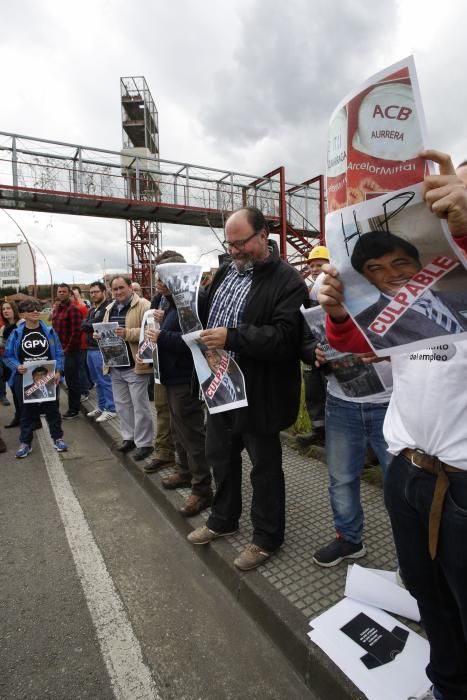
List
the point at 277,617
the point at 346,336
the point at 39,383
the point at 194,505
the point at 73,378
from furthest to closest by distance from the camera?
the point at 73,378 < the point at 39,383 < the point at 194,505 < the point at 277,617 < the point at 346,336

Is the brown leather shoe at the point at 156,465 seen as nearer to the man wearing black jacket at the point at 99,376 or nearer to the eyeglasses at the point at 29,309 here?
the man wearing black jacket at the point at 99,376

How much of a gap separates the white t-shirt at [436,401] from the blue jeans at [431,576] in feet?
0.36

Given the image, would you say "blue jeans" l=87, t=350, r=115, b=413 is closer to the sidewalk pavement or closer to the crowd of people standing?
the crowd of people standing

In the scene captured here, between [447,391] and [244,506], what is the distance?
8.15 ft

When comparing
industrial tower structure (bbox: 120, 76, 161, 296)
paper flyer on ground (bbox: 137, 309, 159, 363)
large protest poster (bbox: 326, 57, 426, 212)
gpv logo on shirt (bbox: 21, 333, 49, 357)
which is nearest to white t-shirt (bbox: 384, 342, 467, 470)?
large protest poster (bbox: 326, 57, 426, 212)

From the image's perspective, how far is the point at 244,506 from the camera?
11.0ft

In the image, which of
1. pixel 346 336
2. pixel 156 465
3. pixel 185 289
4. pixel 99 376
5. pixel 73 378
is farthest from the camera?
pixel 73 378

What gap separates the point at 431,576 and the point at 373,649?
798mm

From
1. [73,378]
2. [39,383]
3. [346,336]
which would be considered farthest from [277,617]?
[73,378]

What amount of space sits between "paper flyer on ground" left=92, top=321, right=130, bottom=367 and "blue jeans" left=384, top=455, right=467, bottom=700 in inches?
145

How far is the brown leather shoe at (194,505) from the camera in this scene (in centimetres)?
329

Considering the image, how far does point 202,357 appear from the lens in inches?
104

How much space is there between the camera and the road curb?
1.82m

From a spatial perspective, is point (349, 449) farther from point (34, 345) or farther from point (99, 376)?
point (99, 376)
